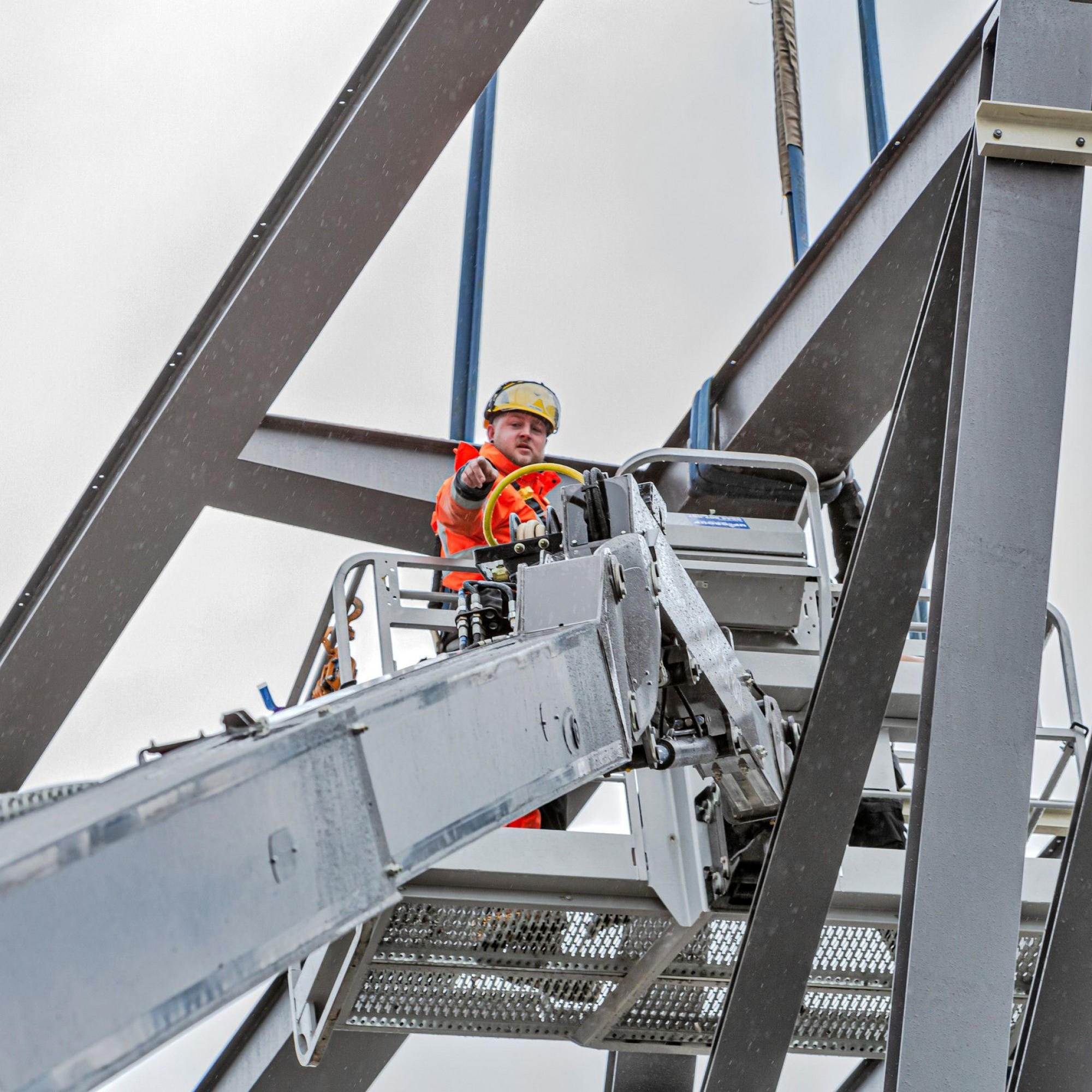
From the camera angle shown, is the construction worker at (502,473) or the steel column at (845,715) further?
the construction worker at (502,473)

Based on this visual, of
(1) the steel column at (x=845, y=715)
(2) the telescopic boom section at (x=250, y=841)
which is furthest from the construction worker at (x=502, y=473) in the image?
(2) the telescopic boom section at (x=250, y=841)

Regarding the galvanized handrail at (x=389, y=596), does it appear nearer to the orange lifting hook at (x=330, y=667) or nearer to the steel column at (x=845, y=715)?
the orange lifting hook at (x=330, y=667)

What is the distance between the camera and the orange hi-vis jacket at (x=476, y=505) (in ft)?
16.0

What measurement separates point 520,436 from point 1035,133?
3204 mm

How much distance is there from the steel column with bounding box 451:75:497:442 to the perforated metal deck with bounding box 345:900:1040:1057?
466cm

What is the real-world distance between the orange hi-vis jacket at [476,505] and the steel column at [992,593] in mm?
1997

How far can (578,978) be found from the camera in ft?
16.0

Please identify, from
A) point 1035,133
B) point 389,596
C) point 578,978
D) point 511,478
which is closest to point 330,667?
point 389,596

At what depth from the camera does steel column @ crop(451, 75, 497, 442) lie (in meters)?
9.32

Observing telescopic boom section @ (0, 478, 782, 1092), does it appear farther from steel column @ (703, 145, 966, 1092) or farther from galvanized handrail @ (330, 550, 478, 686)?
galvanized handrail @ (330, 550, 478, 686)

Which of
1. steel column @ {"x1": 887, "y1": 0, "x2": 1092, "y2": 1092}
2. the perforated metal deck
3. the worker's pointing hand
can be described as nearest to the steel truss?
steel column @ {"x1": 887, "y1": 0, "x2": 1092, "y2": 1092}

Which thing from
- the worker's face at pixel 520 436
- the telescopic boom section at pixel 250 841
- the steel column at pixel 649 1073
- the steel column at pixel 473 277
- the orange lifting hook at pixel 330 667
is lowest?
the steel column at pixel 649 1073

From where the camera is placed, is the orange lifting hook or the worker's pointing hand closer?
the worker's pointing hand

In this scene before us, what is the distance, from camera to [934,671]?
8.77 feet
